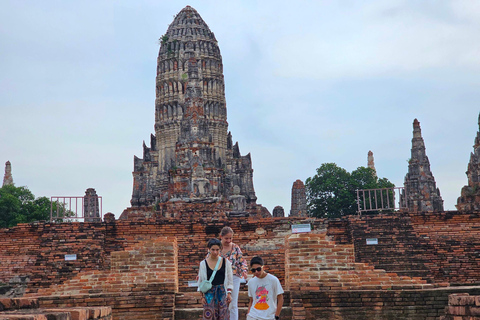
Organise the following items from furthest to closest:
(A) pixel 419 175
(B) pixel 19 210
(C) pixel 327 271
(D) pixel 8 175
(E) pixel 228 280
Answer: (D) pixel 8 175 → (B) pixel 19 210 → (A) pixel 419 175 → (C) pixel 327 271 → (E) pixel 228 280

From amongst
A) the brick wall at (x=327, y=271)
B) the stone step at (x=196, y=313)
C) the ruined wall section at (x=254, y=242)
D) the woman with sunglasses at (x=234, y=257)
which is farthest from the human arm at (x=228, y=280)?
the ruined wall section at (x=254, y=242)

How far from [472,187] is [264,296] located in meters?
26.5

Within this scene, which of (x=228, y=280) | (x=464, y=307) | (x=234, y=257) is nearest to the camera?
(x=464, y=307)

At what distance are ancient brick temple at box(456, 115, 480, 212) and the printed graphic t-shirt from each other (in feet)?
65.2

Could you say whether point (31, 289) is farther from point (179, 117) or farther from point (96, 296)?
point (179, 117)

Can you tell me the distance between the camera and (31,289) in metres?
17.5

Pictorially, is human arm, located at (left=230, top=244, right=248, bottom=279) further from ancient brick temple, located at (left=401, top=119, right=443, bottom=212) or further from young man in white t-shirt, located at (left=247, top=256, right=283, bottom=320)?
ancient brick temple, located at (left=401, top=119, right=443, bottom=212)

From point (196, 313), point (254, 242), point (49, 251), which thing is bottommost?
point (196, 313)

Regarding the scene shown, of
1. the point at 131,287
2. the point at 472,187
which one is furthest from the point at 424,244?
the point at 472,187

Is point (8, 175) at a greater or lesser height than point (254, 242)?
Answer: greater

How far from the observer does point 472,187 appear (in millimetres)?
34625

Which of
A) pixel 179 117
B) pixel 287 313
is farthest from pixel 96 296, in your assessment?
pixel 179 117

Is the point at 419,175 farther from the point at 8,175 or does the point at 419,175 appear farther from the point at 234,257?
the point at 234,257

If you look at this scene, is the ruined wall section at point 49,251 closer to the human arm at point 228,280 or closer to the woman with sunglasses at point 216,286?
the woman with sunglasses at point 216,286
